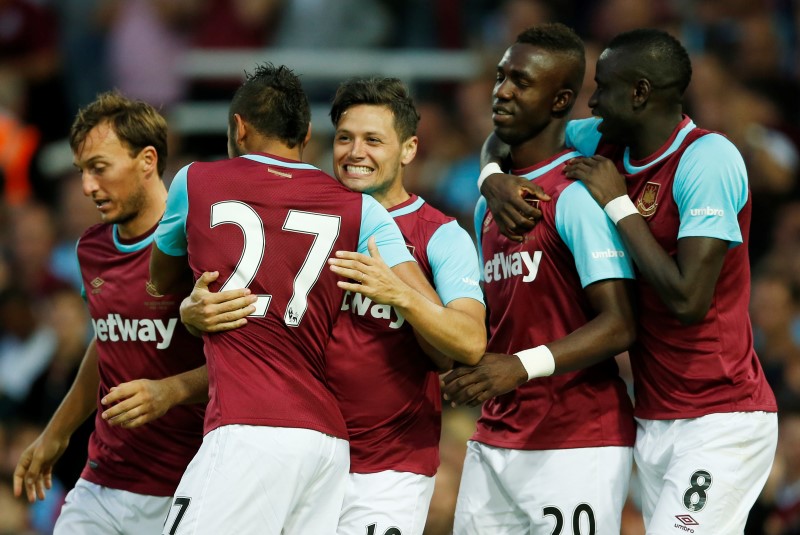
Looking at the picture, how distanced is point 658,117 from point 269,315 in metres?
1.87

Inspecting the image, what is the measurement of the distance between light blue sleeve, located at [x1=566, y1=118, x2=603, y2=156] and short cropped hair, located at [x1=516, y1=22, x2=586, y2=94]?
0.17 meters

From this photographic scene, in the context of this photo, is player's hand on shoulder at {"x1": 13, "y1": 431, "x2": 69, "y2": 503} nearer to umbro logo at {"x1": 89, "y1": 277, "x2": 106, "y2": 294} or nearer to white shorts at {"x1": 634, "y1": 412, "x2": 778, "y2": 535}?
umbro logo at {"x1": 89, "y1": 277, "x2": 106, "y2": 294}

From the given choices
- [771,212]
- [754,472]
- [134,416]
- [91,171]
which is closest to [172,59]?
[771,212]

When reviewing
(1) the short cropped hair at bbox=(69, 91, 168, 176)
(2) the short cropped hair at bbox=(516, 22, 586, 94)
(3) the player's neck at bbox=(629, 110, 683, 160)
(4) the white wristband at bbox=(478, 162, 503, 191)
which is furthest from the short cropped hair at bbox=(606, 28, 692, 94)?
(1) the short cropped hair at bbox=(69, 91, 168, 176)

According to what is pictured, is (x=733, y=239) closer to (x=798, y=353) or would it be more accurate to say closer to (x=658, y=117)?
(x=658, y=117)

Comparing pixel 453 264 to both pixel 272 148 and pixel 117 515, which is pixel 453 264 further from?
pixel 117 515

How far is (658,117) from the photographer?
5406mm

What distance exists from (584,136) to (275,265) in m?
1.69

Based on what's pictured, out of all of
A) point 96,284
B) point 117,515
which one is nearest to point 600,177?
point 96,284

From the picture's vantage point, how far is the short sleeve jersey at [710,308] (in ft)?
17.0

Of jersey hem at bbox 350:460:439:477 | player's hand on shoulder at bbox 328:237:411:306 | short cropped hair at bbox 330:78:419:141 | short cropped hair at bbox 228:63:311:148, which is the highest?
short cropped hair at bbox 330:78:419:141

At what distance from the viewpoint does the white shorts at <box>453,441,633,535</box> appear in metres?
5.35

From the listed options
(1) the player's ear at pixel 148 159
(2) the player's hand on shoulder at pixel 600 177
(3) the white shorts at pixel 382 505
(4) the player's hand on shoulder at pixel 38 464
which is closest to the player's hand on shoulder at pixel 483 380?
(3) the white shorts at pixel 382 505

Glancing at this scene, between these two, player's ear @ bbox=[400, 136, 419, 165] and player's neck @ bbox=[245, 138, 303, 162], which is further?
player's ear @ bbox=[400, 136, 419, 165]
